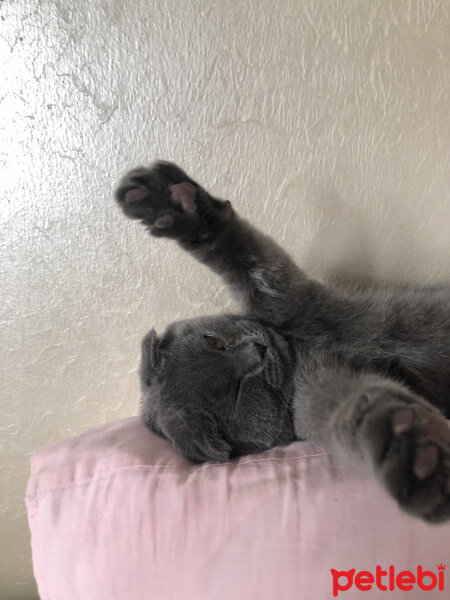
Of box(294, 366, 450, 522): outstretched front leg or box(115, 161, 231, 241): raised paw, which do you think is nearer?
box(294, 366, 450, 522): outstretched front leg

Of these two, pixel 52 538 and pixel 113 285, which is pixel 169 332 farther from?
pixel 52 538

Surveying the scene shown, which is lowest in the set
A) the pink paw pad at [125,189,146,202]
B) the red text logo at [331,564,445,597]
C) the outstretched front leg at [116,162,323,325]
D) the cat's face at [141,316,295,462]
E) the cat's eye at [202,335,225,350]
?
the red text logo at [331,564,445,597]

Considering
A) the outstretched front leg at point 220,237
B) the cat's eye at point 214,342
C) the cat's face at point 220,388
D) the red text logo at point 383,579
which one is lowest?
the red text logo at point 383,579

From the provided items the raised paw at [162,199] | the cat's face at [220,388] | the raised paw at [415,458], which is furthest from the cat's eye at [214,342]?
the raised paw at [415,458]

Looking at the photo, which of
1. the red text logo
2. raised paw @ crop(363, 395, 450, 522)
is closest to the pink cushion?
the red text logo

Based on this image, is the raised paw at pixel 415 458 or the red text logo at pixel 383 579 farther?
the red text logo at pixel 383 579

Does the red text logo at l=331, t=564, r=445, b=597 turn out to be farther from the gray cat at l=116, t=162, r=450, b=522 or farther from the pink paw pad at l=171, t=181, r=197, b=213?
the pink paw pad at l=171, t=181, r=197, b=213

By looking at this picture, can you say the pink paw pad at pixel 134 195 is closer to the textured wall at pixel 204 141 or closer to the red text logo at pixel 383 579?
the textured wall at pixel 204 141

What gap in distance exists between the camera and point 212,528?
71 centimetres

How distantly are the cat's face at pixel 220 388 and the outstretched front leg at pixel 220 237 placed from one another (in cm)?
7

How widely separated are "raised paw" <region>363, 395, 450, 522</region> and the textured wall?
543 mm

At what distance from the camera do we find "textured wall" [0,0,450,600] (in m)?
0.91

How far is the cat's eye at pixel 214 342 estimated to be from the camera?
86 cm

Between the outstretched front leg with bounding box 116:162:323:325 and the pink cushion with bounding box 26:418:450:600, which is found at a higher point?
the outstretched front leg with bounding box 116:162:323:325
